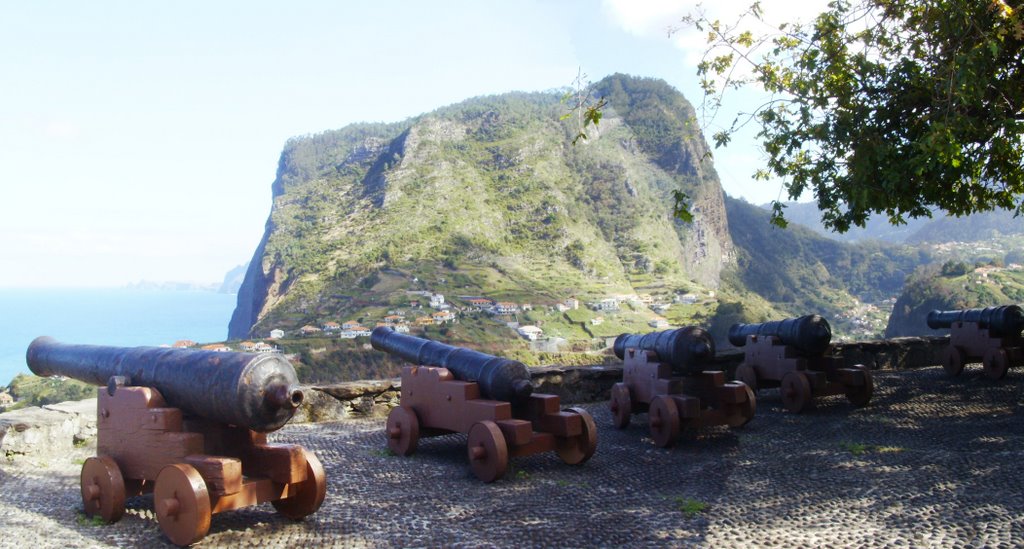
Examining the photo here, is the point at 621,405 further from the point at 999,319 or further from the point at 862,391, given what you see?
the point at 999,319

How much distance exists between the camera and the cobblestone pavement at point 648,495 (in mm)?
4387

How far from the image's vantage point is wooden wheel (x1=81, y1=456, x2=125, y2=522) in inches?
185

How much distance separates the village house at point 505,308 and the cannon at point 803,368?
3394 centimetres

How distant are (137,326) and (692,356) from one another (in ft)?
400

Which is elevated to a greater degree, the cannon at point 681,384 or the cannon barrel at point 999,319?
the cannon barrel at point 999,319

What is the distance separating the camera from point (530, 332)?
130 feet

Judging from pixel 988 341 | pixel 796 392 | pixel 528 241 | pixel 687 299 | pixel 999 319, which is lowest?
pixel 796 392

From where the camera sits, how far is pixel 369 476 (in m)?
6.05

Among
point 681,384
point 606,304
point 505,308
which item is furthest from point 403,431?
point 606,304

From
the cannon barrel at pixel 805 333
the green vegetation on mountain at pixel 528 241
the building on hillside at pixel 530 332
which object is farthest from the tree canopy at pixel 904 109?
the building on hillside at pixel 530 332

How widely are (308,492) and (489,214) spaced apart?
184 feet

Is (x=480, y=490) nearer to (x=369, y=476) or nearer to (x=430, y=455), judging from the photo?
(x=369, y=476)

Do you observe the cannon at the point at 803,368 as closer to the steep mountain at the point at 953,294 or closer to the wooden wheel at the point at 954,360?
the wooden wheel at the point at 954,360

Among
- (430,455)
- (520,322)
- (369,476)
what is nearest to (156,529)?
(369,476)
